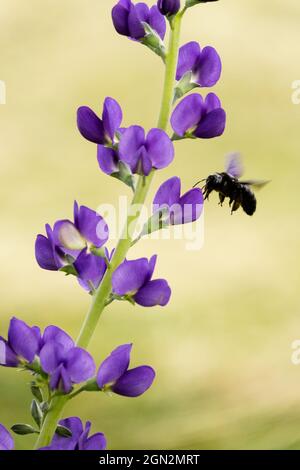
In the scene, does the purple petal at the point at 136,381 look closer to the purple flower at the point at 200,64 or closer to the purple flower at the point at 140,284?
the purple flower at the point at 140,284

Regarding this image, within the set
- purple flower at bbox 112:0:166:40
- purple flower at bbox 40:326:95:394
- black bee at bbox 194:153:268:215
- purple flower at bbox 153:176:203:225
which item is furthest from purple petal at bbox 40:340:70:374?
black bee at bbox 194:153:268:215

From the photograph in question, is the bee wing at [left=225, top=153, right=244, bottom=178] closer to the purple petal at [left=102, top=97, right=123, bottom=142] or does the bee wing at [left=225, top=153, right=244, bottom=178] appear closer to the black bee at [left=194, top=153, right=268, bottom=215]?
the black bee at [left=194, top=153, right=268, bottom=215]

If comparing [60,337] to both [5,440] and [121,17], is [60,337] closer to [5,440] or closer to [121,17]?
[5,440]

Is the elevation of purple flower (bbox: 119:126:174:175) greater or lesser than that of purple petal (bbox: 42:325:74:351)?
greater

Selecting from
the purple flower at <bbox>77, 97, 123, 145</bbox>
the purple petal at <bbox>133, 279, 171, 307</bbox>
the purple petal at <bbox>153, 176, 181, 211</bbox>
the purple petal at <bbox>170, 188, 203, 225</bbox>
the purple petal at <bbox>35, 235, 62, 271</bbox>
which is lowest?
the purple petal at <bbox>133, 279, 171, 307</bbox>
